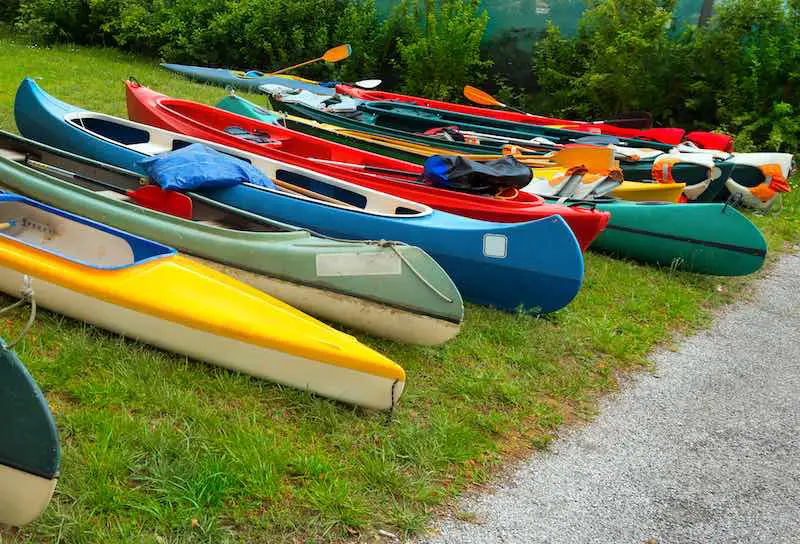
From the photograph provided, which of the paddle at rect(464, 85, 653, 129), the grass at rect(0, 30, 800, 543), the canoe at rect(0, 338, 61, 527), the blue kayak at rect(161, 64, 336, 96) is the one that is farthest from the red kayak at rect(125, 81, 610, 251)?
the paddle at rect(464, 85, 653, 129)

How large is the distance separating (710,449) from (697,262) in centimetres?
253

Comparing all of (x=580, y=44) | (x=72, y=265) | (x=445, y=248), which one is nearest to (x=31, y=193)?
(x=72, y=265)

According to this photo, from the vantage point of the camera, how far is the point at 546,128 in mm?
8664

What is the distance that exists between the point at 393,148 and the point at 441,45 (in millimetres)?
5486

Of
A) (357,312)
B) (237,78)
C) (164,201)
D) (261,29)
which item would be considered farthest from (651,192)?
(261,29)

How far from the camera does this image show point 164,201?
4.51m

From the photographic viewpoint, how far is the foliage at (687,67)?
9758 millimetres

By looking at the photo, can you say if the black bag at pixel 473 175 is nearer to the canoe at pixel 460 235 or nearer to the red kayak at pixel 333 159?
the red kayak at pixel 333 159

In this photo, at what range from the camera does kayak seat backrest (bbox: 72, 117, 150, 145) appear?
609 cm

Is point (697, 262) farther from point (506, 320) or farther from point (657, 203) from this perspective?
point (506, 320)

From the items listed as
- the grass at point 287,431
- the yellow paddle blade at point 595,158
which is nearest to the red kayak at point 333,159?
the grass at point 287,431

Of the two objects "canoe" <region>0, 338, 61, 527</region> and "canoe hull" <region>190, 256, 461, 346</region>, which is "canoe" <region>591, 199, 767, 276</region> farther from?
"canoe" <region>0, 338, 61, 527</region>

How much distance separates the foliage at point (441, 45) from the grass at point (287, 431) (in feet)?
26.3

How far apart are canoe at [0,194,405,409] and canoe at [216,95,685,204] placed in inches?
143
